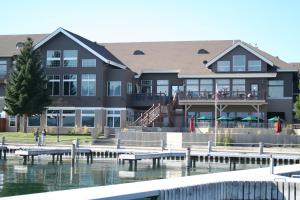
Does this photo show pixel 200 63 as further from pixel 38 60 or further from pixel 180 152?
pixel 180 152

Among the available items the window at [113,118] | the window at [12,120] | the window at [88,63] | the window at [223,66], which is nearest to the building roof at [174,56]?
the window at [223,66]

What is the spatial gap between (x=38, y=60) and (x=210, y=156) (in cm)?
2432

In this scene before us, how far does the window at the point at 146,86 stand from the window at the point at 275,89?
500 inches

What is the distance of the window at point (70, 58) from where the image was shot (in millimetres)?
57656

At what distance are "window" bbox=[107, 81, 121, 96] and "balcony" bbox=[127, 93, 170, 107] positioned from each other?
1.40m

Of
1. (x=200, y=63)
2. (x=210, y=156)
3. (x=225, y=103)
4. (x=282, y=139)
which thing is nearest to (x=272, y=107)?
(x=225, y=103)

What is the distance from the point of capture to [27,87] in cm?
5300

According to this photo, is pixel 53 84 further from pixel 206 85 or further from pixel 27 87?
pixel 206 85

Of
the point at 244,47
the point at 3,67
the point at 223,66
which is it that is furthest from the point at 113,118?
the point at 244,47

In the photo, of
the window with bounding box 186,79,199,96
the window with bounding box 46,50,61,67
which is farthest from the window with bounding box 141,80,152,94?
the window with bounding box 46,50,61,67

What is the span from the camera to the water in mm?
26062

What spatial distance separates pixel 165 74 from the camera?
60062 millimetres

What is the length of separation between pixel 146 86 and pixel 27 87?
539 inches

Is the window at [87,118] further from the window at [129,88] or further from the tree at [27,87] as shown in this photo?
the window at [129,88]
